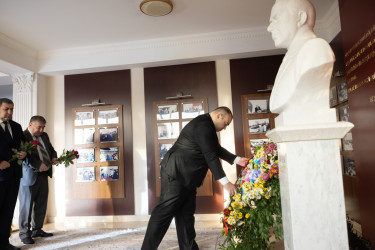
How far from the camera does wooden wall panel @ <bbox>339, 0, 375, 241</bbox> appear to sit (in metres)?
2.49

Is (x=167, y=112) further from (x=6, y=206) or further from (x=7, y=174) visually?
(x=6, y=206)

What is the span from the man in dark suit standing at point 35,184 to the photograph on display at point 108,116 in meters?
1.33

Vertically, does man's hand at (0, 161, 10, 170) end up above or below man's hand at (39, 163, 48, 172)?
above

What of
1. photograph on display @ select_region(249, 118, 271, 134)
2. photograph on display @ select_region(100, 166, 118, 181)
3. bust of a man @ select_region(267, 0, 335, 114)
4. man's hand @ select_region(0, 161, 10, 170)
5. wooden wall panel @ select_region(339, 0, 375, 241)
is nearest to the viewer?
bust of a man @ select_region(267, 0, 335, 114)

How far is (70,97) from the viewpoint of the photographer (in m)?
5.30

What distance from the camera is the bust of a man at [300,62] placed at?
56.0 inches

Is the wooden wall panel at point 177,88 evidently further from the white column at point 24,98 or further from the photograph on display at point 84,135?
the white column at point 24,98

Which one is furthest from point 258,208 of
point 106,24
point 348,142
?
point 106,24

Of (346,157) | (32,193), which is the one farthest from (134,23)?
(346,157)

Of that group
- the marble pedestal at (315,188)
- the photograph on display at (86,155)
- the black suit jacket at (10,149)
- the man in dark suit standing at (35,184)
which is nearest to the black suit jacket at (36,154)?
the man in dark suit standing at (35,184)

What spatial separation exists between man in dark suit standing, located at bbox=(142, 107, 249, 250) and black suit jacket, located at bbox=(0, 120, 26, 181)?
1740 mm

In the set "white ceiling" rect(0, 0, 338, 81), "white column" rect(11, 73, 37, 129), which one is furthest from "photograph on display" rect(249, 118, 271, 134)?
"white column" rect(11, 73, 37, 129)

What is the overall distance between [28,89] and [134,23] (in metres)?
2.35

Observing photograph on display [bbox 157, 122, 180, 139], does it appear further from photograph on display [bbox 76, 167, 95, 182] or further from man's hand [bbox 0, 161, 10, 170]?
man's hand [bbox 0, 161, 10, 170]
